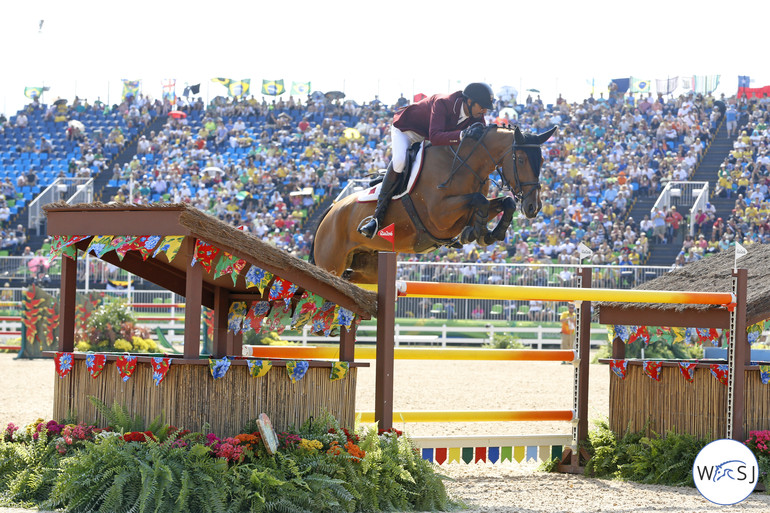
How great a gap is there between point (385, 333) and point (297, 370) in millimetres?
570

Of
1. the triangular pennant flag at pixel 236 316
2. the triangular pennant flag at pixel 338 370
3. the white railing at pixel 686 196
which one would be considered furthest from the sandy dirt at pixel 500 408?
the white railing at pixel 686 196

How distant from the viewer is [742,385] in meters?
6.12

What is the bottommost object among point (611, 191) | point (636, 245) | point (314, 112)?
point (636, 245)

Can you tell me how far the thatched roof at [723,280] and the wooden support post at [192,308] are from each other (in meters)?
3.11

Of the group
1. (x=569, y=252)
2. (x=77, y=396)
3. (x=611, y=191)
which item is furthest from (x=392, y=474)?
(x=611, y=191)

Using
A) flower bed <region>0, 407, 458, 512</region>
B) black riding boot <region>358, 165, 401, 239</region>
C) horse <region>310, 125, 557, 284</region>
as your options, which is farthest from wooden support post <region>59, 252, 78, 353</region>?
black riding boot <region>358, 165, 401, 239</region>

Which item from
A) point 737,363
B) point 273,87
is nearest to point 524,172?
point 737,363

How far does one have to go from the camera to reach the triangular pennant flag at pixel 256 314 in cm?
614

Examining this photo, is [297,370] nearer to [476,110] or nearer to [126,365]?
[126,365]

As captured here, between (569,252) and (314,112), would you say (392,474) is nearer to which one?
(569,252)

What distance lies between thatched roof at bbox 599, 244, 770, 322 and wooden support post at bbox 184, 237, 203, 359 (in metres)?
3.11

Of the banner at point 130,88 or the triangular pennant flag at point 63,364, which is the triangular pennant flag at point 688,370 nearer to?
the triangular pennant flag at point 63,364

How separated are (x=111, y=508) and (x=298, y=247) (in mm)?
17504

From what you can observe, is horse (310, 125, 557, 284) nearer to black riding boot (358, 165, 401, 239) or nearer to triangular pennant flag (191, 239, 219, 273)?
black riding boot (358, 165, 401, 239)
